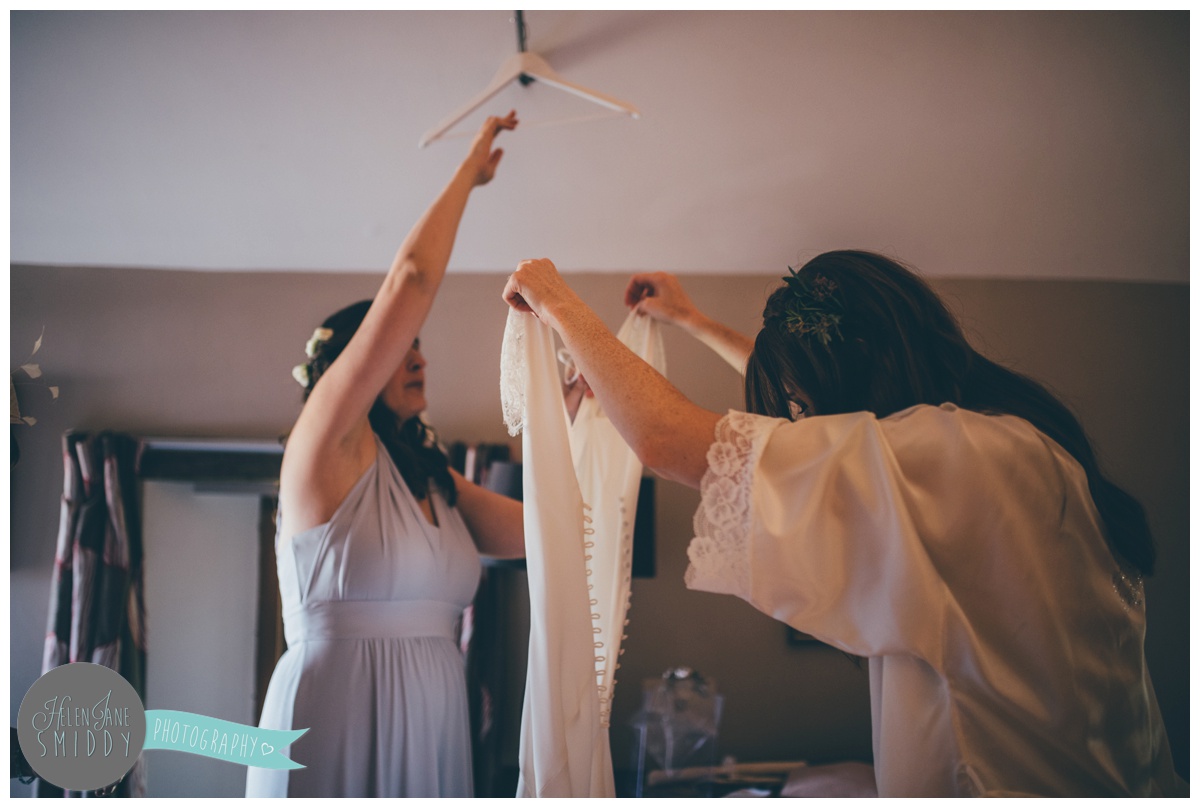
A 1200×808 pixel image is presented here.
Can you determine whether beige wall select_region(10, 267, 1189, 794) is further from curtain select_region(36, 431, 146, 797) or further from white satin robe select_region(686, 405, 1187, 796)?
white satin robe select_region(686, 405, 1187, 796)

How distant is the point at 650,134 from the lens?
1.78m

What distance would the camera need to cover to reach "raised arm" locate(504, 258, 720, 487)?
2.76ft

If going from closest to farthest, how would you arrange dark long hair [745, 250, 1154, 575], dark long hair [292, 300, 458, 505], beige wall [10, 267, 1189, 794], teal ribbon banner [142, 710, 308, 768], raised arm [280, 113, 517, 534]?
dark long hair [745, 250, 1154, 575] → teal ribbon banner [142, 710, 308, 768] → raised arm [280, 113, 517, 534] → beige wall [10, 267, 1189, 794] → dark long hair [292, 300, 458, 505]

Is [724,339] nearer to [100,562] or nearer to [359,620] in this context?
[359,620]

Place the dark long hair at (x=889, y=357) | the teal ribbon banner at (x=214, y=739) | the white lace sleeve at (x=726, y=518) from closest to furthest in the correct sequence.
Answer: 1. the white lace sleeve at (x=726, y=518)
2. the dark long hair at (x=889, y=357)
3. the teal ribbon banner at (x=214, y=739)

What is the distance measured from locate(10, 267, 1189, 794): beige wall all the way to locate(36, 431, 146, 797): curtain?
38mm

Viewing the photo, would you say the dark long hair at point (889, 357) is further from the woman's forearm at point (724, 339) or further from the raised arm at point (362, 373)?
the raised arm at point (362, 373)

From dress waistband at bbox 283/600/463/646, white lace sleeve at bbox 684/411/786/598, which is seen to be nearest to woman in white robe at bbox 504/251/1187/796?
white lace sleeve at bbox 684/411/786/598

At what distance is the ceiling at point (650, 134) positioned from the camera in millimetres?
1454

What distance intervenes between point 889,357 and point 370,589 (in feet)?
2.94

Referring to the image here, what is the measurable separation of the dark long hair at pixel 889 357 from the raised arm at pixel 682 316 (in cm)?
39

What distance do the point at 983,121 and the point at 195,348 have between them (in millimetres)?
1920

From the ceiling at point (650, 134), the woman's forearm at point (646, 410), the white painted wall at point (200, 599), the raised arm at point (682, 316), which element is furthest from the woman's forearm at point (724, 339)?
the white painted wall at point (200, 599)

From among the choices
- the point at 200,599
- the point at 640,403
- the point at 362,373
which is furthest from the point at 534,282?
the point at 200,599
